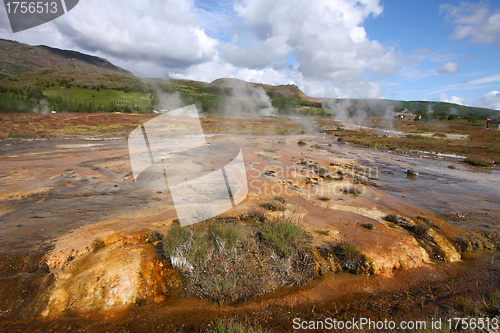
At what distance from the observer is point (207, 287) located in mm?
3201

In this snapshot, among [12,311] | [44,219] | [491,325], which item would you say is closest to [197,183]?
[44,219]

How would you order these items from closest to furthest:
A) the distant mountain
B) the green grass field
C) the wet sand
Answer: the wet sand
the green grass field
the distant mountain

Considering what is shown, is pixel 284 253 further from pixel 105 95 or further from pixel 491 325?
pixel 105 95

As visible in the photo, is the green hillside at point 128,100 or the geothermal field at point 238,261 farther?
the green hillside at point 128,100

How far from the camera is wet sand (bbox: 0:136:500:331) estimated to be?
2.90 m

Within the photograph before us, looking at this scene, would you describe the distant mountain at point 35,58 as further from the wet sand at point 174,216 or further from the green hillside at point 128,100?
the wet sand at point 174,216

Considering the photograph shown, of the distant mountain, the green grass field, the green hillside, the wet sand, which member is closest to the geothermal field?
the wet sand

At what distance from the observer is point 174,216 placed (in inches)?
199

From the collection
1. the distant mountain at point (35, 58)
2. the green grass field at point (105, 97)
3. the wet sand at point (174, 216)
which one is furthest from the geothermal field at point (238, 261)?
the distant mountain at point (35, 58)

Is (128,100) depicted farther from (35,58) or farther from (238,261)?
(35,58)

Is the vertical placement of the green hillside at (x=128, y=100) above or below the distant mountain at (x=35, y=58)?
below

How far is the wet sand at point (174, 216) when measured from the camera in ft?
9.50

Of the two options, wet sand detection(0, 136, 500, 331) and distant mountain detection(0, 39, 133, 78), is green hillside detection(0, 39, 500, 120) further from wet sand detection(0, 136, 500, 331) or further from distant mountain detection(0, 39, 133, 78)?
distant mountain detection(0, 39, 133, 78)

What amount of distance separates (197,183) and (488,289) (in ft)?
22.3
